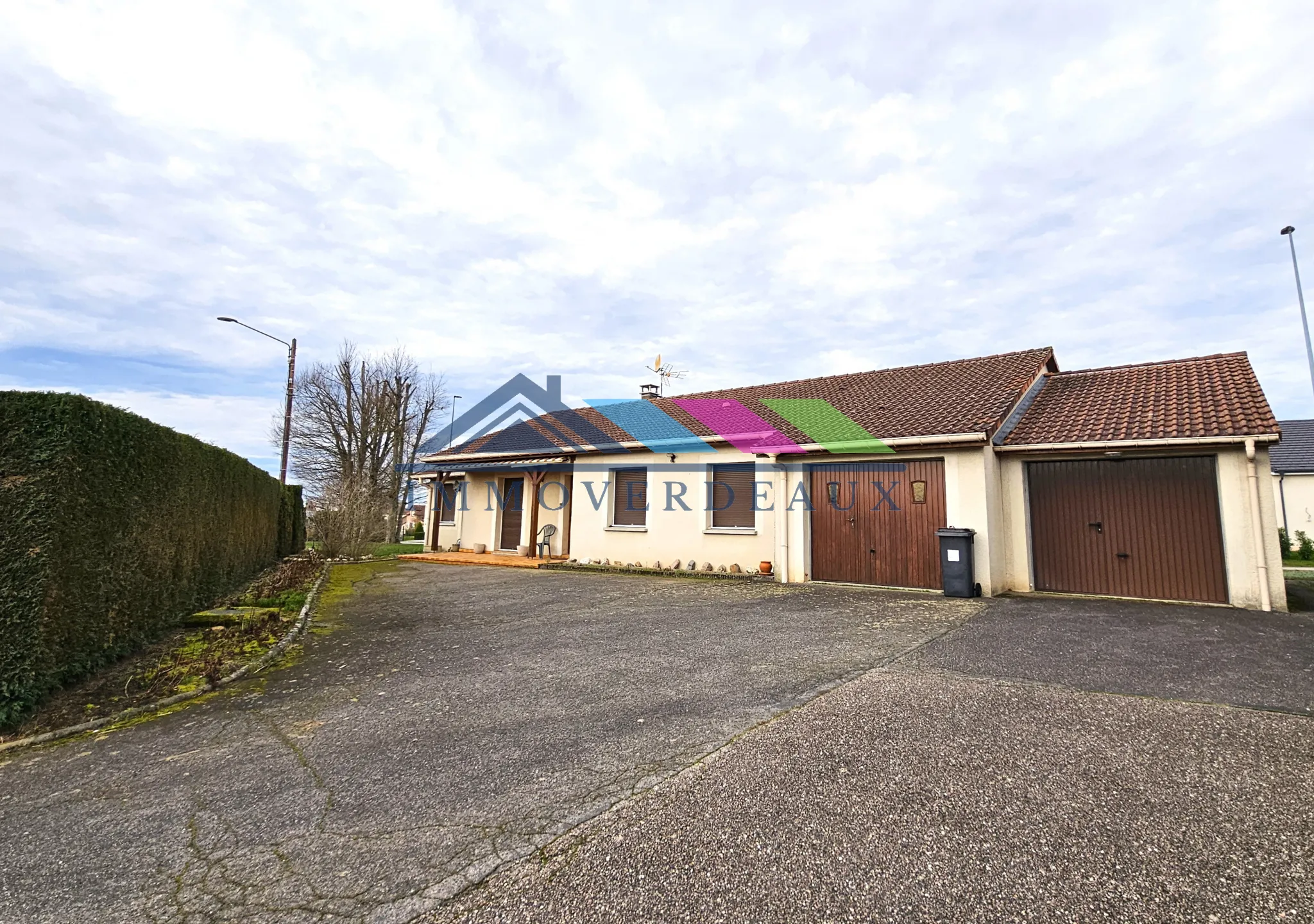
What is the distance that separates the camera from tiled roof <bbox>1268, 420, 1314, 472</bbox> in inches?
770

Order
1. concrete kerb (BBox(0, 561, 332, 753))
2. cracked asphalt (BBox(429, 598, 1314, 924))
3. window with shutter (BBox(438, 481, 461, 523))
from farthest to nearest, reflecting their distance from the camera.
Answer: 1. window with shutter (BBox(438, 481, 461, 523))
2. concrete kerb (BBox(0, 561, 332, 753))
3. cracked asphalt (BBox(429, 598, 1314, 924))

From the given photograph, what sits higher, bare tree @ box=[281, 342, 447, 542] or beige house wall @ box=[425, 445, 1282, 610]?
bare tree @ box=[281, 342, 447, 542]

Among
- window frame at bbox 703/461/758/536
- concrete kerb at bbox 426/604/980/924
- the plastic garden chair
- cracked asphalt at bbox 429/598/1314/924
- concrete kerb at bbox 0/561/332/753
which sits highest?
window frame at bbox 703/461/758/536

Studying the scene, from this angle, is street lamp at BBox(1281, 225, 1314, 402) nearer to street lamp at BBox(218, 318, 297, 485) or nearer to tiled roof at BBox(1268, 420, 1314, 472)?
tiled roof at BBox(1268, 420, 1314, 472)

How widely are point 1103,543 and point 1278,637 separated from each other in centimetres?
311

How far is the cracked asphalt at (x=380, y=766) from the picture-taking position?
2047mm

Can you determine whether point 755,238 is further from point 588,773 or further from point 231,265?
point 588,773

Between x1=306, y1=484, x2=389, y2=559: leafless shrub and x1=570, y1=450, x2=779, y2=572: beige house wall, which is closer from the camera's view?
x1=570, y1=450, x2=779, y2=572: beige house wall

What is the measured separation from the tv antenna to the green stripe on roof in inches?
259

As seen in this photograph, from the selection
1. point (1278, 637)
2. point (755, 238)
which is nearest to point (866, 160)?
point (755, 238)

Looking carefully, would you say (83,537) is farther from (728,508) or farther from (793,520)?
(728,508)

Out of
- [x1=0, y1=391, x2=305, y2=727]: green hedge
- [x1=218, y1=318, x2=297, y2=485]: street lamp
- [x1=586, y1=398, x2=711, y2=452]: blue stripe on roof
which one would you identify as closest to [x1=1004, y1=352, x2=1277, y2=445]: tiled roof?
[x1=586, y1=398, x2=711, y2=452]: blue stripe on roof

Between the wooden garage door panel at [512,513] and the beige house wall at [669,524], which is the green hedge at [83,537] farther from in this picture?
the wooden garage door panel at [512,513]

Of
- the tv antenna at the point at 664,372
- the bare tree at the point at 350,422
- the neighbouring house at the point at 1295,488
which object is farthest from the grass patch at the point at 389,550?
the neighbouring house at the point at 1295,488
